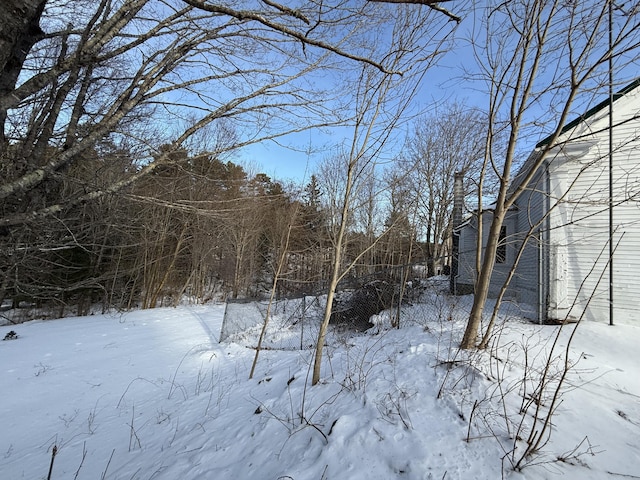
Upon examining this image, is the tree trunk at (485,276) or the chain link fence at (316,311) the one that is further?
the chain link fence at (316,311)

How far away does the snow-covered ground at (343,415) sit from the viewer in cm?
239

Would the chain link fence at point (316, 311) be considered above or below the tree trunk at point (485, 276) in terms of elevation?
below

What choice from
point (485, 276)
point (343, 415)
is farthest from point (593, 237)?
point (343, 415)

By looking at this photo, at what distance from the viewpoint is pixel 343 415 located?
120 inches

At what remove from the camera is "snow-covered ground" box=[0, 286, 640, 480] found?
2.39m

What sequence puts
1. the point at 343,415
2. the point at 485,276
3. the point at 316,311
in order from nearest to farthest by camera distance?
the point at 343,415 → the point at 485,276 → the point at 316,311

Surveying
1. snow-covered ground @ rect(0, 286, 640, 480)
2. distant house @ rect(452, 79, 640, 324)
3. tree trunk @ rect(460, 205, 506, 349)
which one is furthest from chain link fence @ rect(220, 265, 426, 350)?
tree trunk @ rect(460, 205, 506, 349)

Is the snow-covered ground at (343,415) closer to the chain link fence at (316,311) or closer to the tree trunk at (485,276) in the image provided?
the tree trunk at (485,276)

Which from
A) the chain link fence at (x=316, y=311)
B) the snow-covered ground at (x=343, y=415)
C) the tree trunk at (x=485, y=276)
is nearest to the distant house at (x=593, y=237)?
the snow-covered ground at (x=343, y=415)

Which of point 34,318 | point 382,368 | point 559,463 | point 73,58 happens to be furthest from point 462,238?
point 34,318

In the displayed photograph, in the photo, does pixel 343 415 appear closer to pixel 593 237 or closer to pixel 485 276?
pixel 485 276

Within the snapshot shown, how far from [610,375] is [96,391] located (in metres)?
7.74

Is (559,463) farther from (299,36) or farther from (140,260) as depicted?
(140,260)

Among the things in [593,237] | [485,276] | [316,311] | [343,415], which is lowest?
[316,311]
